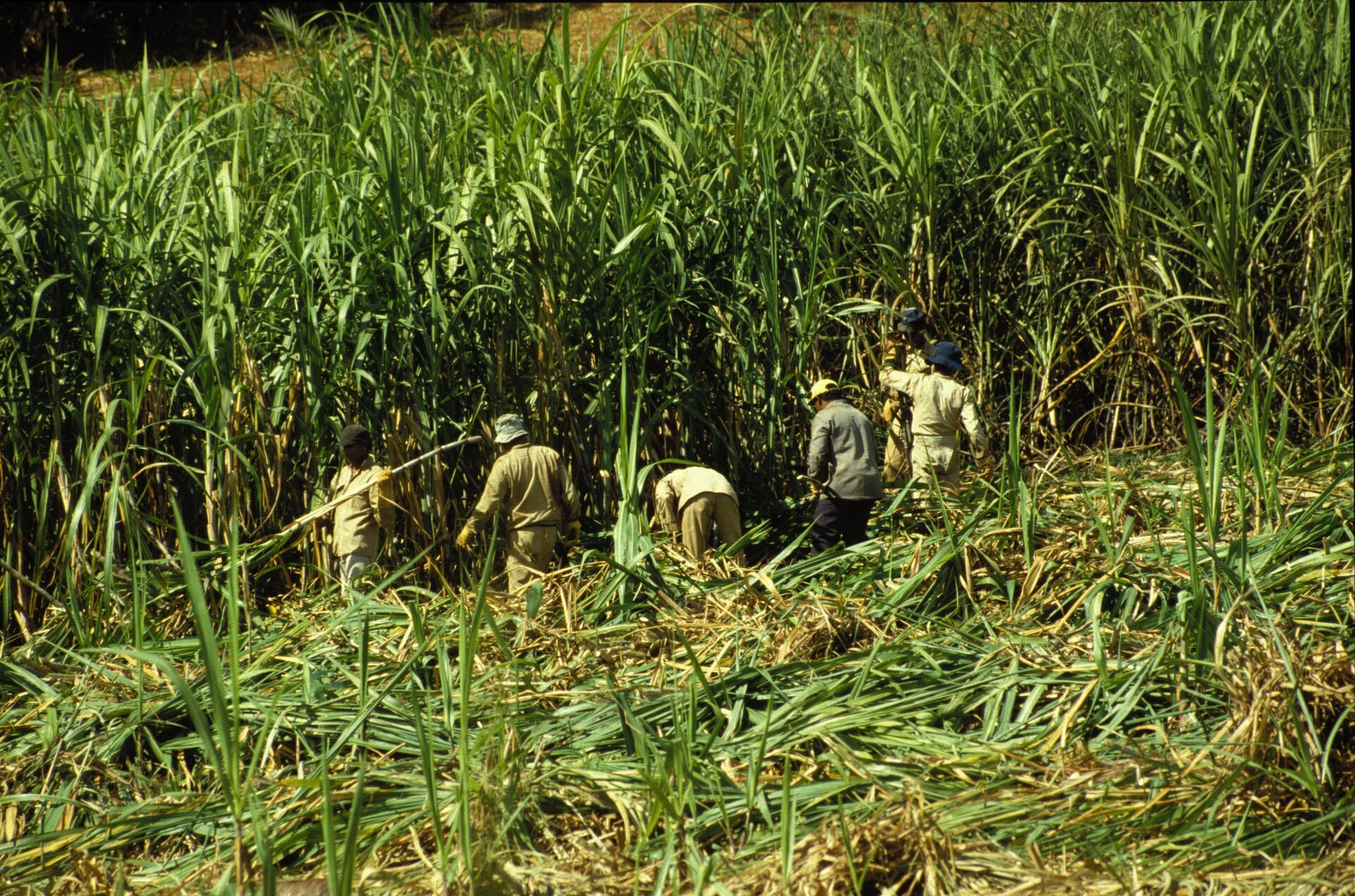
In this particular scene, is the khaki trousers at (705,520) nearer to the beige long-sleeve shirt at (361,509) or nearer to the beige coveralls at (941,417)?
the beige coveralls at (941,417)

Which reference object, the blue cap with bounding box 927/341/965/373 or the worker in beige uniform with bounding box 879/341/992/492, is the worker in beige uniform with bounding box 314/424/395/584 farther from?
the blue cap with bounding box 927/341/965/373

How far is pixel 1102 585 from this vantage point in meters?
3.81

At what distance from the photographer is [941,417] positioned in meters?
5.40

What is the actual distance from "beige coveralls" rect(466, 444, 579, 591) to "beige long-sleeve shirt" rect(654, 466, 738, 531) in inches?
13.1

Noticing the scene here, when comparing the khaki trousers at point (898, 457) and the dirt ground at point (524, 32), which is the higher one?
the dirt ground at point (524, 32)

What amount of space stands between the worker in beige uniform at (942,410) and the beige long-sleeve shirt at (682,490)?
38.3 inches

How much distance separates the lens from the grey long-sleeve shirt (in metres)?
4.91

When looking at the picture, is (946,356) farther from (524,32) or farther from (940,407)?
(524,32)

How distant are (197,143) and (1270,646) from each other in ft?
16.0

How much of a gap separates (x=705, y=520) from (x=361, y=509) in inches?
50.3

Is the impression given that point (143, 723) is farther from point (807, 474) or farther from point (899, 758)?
point (807, 474)

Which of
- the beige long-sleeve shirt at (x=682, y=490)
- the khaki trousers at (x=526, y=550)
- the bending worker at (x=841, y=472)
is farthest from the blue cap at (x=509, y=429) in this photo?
the bending worker at (x=841, y=472)

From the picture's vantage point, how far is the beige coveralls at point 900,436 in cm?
555

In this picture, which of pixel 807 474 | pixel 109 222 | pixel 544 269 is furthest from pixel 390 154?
pixel 807 474
